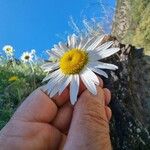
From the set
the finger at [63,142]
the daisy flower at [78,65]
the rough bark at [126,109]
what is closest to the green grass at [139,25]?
the rough bark at [126,109]

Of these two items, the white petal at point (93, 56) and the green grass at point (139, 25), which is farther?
the green grass at point (139, 25)

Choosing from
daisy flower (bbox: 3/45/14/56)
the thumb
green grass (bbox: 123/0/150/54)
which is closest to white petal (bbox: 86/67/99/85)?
the thumb

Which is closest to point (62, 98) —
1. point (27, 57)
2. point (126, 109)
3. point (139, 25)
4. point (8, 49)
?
point (126, 109)

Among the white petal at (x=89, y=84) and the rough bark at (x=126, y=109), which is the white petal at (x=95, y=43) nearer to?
the white petal at (x=89, y=84)

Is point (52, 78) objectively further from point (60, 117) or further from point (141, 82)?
point (141, 82)

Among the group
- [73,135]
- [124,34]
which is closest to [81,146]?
[73,135]

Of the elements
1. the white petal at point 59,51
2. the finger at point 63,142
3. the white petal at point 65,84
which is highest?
the white petal at point 59,51
